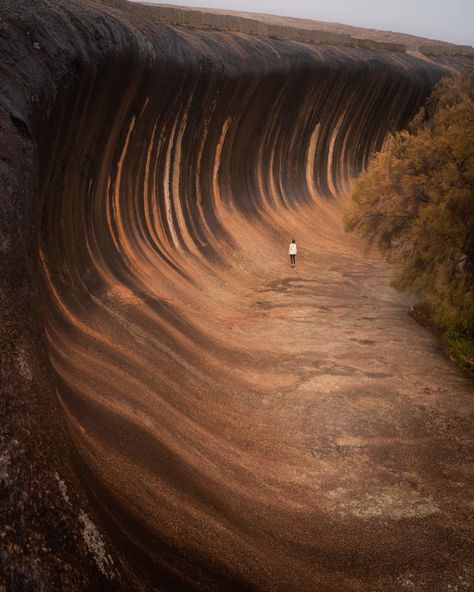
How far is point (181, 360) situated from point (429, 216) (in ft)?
21.9

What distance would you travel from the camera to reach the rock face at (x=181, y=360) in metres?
4.95

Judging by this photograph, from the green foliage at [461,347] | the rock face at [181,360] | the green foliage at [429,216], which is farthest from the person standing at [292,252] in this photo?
the green foliage at [461,347]

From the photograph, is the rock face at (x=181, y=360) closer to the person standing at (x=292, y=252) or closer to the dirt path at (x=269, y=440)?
the dirt path at (x=269, y=440)

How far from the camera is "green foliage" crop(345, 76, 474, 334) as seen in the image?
13.8 meters

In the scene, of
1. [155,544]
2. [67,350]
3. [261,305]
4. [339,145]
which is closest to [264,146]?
[339,145]

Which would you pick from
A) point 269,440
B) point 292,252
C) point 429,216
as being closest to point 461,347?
point 429,216

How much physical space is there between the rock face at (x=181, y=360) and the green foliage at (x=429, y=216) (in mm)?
1207

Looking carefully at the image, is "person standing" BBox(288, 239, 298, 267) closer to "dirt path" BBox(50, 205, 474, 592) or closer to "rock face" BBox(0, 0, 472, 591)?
"rock face" BBox(0, 0, 472, 591)

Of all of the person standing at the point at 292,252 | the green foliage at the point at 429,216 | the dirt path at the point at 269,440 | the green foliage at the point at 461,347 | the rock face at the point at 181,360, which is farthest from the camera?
the person standing at the point at 292,252

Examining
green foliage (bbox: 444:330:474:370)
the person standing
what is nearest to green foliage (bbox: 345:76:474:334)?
green foliage (bbox: 444:330:474:370)

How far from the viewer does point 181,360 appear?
11.2 meters

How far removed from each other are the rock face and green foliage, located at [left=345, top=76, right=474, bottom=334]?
1.21 m

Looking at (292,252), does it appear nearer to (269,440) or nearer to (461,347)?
(461,347)

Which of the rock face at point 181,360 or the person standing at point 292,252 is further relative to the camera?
the person standing at point 292,252
